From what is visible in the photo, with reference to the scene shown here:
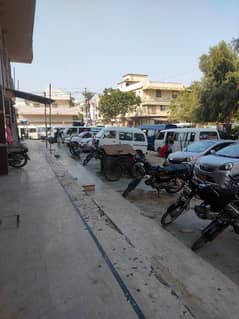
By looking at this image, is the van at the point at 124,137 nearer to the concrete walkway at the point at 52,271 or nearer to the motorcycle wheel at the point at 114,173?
the motorcycle wheel at the point at 114,173

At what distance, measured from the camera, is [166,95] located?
46500 millimetres

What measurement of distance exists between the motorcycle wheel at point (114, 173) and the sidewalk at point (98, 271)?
413 cm

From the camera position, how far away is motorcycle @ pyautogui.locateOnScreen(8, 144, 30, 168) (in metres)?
10.5

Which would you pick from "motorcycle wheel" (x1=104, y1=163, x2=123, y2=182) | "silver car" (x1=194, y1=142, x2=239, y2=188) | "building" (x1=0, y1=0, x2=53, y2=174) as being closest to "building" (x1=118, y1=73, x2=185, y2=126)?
"building" (x1=0, y1=0, x2=53, y2=174)

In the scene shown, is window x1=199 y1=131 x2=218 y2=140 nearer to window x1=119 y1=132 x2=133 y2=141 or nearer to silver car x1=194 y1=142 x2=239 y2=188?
window x1=119 y1=132 x2=133 y2=141

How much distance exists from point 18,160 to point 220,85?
18.9 m

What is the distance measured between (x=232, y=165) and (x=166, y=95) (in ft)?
137

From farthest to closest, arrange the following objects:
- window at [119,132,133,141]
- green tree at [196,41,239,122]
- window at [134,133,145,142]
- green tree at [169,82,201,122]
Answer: green tree at [169,82,201,122] < green tree at [196,41,239,122] < window at [134,133,145,142] < window at [119,132,133,141]

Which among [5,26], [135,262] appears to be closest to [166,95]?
[5,26]

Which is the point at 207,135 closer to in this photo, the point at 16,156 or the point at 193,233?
the point at 16,156

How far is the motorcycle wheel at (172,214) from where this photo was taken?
15.8 ft

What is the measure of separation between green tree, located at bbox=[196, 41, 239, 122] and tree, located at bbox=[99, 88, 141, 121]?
18.9 m

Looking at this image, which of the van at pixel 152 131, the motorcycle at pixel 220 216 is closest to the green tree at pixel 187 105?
the van at pixel 152 131

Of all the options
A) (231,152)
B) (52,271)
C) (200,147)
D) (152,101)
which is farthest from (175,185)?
(152,101)
